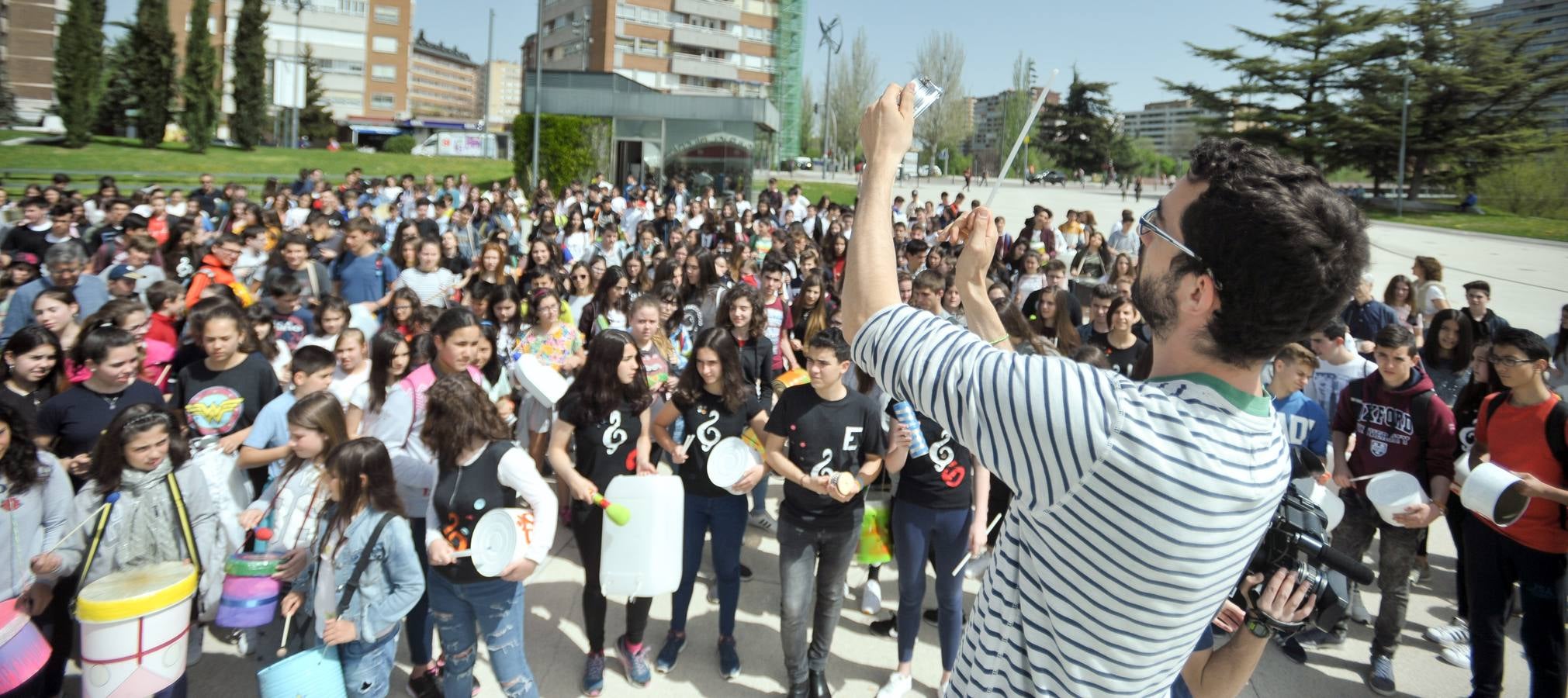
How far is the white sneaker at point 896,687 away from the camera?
453 centimetres

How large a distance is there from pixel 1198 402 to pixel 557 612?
4831 millimetres

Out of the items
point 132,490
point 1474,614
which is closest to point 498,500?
point 132,490

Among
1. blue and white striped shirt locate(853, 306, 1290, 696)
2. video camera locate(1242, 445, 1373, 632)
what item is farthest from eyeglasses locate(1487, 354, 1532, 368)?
blue and white striped shirt locate(853, 306, 1290, 696)

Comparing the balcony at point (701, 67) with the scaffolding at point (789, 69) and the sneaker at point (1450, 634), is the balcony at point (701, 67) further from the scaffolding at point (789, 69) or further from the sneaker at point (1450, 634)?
the sneaker at point (1450, 634)

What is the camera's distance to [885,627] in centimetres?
524

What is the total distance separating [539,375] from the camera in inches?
196

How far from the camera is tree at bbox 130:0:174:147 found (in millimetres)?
39344

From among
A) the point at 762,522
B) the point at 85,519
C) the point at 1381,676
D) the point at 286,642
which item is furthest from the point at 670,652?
the point at 1381,676

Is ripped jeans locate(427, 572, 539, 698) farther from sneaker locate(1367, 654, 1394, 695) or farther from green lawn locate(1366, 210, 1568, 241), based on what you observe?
green lawn locate(1366, 210, 1568, 241)

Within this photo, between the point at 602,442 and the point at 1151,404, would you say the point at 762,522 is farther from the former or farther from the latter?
the point at 1151,404

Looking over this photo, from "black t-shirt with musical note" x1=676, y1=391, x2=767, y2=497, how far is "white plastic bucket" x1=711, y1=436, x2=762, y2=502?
9cm

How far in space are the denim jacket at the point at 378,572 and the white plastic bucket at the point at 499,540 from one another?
27 cm

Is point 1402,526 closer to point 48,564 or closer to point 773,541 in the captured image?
point 773,541

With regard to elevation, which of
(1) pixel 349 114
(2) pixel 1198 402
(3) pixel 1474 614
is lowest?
(3) pixel 1474 614
